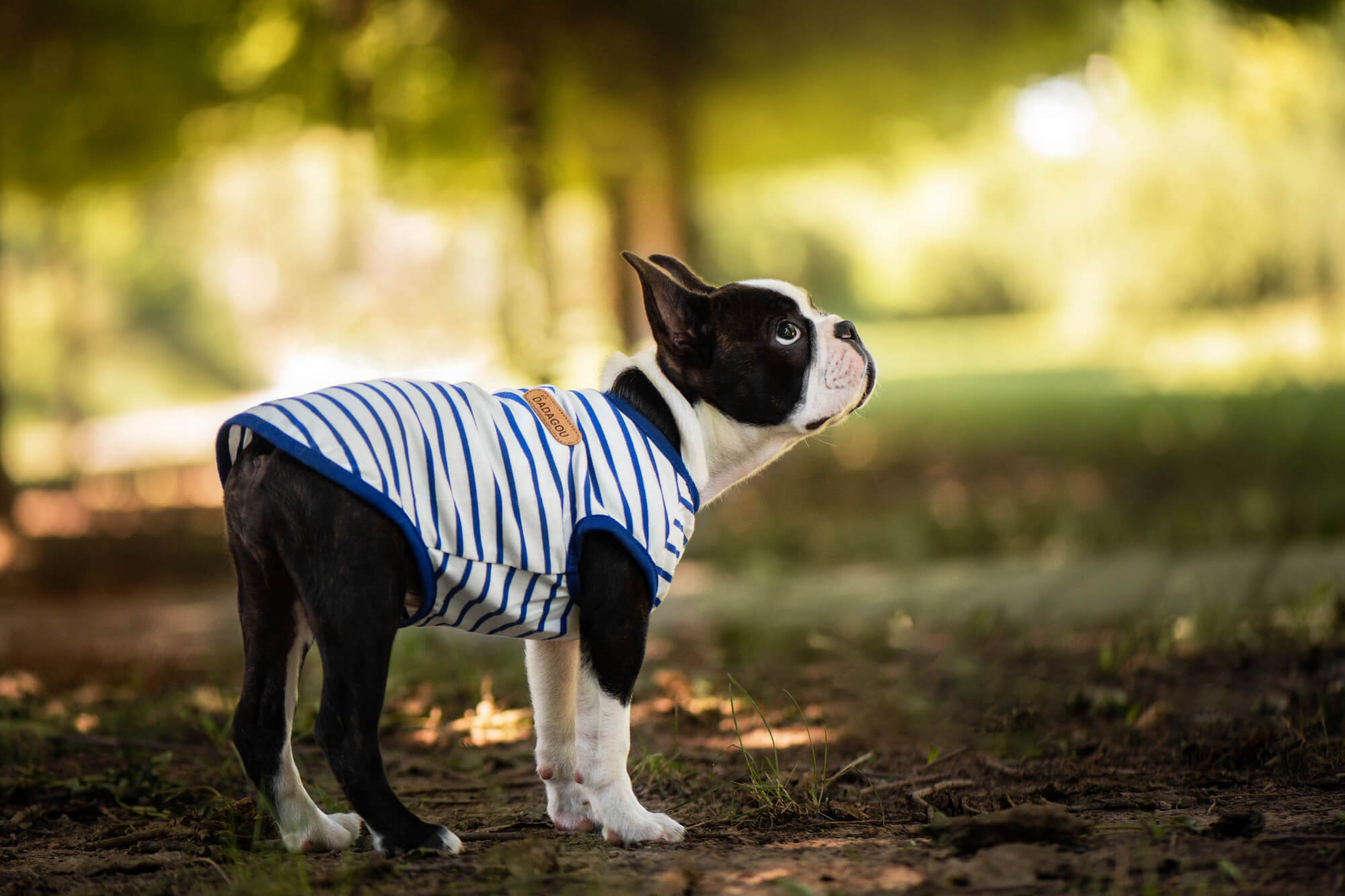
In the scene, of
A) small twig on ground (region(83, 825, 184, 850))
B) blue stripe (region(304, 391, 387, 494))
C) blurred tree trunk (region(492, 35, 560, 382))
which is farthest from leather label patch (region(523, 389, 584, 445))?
→ blurred tree trunk (region(492, 35, 560, 382))

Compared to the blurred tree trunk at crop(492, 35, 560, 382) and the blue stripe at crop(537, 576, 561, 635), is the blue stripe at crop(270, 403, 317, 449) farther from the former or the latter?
the blurred tree trunk at crop(492, 35, 560, 382)

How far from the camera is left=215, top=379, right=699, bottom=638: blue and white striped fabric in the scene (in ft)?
9.71

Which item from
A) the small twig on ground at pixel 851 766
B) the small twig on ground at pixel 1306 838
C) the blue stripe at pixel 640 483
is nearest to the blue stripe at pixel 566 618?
the blue stripe at pixel 640 483

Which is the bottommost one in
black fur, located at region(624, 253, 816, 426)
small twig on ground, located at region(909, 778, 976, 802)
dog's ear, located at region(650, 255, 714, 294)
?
small twig on ground, located at region(909, 778, 976, 802)

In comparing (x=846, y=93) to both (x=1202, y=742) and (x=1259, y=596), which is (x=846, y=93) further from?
(x=1202, y=742)

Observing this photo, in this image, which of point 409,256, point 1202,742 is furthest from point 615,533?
point 409,256

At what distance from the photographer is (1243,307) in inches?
942

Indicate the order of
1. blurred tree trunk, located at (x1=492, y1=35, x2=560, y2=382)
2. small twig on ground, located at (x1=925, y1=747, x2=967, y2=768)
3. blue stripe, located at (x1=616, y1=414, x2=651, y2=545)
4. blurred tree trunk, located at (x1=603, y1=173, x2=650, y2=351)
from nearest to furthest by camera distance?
1. blue stripe, located at (x1=616, y1=414, x2=651, y2=545)
2. small twig on ground, located at (x1=925, y1=747, x2=967, y2=768)
3. blurred tree trunk, located at (x1=492, y1=35, x2=560, y2=382)
4. blurred tree trunk, located at (x1=603, y1=173, x2=650, y2=351)

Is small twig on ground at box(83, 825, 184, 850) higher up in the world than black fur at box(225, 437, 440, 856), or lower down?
lower down

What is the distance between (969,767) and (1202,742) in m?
0.78

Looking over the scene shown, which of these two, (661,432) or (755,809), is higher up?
(661,432)

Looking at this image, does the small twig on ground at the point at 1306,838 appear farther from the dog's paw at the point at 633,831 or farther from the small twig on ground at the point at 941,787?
the dog's paw at the point at 633,831

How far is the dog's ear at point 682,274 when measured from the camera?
375 centimetres

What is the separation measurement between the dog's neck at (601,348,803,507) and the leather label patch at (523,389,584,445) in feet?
0.90
